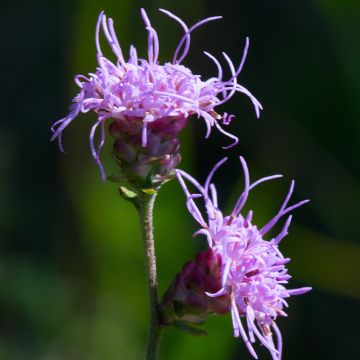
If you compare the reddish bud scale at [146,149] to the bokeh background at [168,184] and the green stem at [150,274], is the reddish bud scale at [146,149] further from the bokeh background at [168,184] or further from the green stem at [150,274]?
the bokeh background at [168,184]

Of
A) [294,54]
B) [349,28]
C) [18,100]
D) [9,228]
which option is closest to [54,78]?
[18,100]

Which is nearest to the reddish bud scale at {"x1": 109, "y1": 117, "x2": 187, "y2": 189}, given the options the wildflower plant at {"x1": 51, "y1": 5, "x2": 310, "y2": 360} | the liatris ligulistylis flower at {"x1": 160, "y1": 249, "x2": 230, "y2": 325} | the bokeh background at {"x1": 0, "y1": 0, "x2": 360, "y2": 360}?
the wildflower plant at {"x1": 51, "y1": 5, "x2": 310, "y2": 360}

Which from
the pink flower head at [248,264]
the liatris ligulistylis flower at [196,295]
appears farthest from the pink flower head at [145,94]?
the liatris ligulistylis flower at [196,295]

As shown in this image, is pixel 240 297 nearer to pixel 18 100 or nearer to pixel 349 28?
pixel 349 28

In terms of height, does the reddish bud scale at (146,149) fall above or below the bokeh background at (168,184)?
above

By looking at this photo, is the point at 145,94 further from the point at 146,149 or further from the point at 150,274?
the point at 150,274

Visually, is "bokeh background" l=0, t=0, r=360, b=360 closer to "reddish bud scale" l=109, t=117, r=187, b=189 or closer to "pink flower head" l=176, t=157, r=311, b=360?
"pink flower head" l=176, t=157, r=311, b=360

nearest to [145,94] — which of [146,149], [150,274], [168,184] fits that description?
[146,149]
